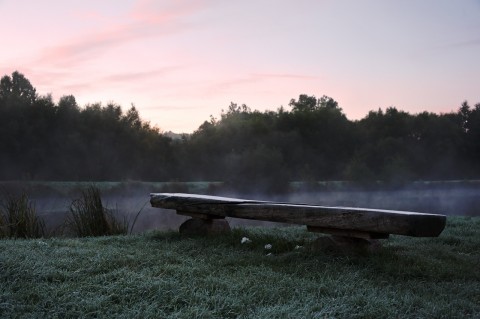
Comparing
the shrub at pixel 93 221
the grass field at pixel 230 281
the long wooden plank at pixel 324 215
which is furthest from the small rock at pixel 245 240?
the shrub at pixel 93 221

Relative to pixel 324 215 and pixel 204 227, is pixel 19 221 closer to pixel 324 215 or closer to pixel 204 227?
pixel 204 227

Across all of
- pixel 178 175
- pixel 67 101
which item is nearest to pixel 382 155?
pixel 178 175

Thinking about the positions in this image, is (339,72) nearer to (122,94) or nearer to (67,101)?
(122,94)

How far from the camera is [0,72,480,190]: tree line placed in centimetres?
835

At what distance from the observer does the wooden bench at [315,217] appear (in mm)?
2406

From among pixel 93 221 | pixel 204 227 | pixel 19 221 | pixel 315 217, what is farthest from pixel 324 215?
pixel 19 221

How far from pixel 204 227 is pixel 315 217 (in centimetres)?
108

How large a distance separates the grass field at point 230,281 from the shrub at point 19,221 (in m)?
0.84

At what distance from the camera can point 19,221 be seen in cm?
385

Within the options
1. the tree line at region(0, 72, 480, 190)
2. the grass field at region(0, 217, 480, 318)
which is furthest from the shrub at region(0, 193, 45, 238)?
the tree line at region(0, 72, 480, 190)

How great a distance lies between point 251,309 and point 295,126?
376 inches

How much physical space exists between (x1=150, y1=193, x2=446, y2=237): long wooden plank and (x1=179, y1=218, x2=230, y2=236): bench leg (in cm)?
7

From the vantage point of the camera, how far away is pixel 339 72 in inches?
308

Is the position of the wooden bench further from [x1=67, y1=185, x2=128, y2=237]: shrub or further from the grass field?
[x1=67, y1=185, x2=128, y2=237]: shrub
